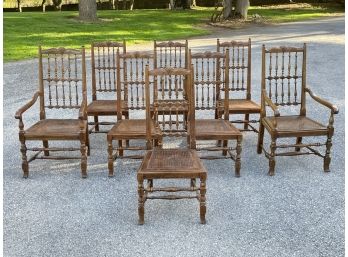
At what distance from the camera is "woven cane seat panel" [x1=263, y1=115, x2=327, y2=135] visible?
6.19 meters

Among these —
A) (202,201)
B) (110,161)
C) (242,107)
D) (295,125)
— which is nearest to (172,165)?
(202,201)

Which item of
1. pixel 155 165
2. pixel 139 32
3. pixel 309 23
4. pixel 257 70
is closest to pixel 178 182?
pixel 155 165

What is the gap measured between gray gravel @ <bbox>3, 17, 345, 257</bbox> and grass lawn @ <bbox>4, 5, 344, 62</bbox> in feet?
31.9

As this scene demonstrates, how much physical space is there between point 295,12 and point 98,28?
13.5 meters

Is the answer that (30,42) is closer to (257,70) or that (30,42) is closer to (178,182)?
(257,70)

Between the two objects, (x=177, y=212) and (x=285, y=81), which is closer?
(x=177, y=212)

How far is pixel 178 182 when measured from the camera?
19.9 ft

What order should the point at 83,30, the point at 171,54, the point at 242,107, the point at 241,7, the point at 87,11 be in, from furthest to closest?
the point at 241,7 < the point at 87,11 < the point at 83,30 < the point at 171,54 < the point at 242,107

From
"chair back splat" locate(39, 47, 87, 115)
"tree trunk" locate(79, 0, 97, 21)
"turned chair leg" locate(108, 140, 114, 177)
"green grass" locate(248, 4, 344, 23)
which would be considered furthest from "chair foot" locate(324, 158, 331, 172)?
"green grass" locate(248, 4, 344, 23)

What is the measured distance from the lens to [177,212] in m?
5.27

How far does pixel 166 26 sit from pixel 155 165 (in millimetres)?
17970

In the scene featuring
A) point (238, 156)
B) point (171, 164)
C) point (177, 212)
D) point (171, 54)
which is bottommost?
point (177, 212)

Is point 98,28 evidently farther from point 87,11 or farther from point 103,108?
point 103,108

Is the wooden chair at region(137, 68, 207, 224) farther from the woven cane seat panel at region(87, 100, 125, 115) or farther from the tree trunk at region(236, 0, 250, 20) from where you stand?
the tree trunk at region(236, 0, 250, 20)
